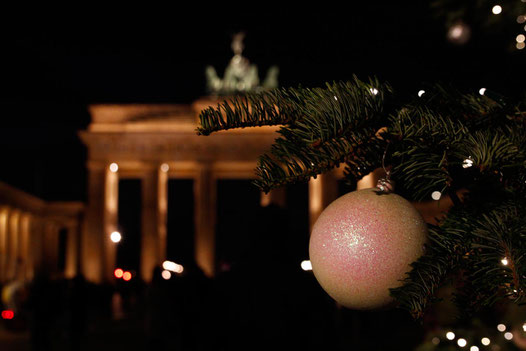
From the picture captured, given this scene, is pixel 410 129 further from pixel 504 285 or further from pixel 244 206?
pixel 244 206

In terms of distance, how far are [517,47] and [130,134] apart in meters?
60.9

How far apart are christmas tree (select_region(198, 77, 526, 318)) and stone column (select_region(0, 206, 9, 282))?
6151 centimetres

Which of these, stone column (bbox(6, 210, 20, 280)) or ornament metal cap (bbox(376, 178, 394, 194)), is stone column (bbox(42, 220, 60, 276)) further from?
ornament metal cap (bbox(376, 178, 394, 194))

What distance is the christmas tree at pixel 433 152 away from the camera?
2.23 meters

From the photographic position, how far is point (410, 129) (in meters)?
2.29

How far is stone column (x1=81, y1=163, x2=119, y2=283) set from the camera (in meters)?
64.8

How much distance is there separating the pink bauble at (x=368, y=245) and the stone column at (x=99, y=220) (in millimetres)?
63219

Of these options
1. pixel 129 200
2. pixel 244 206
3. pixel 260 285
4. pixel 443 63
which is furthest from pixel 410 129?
pixel 129 200

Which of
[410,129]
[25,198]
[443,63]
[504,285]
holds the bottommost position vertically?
[504,285]

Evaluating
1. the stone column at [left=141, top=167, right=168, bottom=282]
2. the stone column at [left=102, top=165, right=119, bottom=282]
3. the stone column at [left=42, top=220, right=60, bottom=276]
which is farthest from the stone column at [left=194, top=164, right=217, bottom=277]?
the stone column at [left=42, top=220, right=60, bottom=276]

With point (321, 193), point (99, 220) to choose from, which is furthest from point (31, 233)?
point (321, 193)

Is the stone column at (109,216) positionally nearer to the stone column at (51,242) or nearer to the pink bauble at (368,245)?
the stone column at (51,242)

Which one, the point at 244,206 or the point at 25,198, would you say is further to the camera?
the point at 244,206

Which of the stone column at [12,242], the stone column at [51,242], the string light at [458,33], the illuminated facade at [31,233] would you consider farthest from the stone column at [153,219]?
the string light at [458,33]
